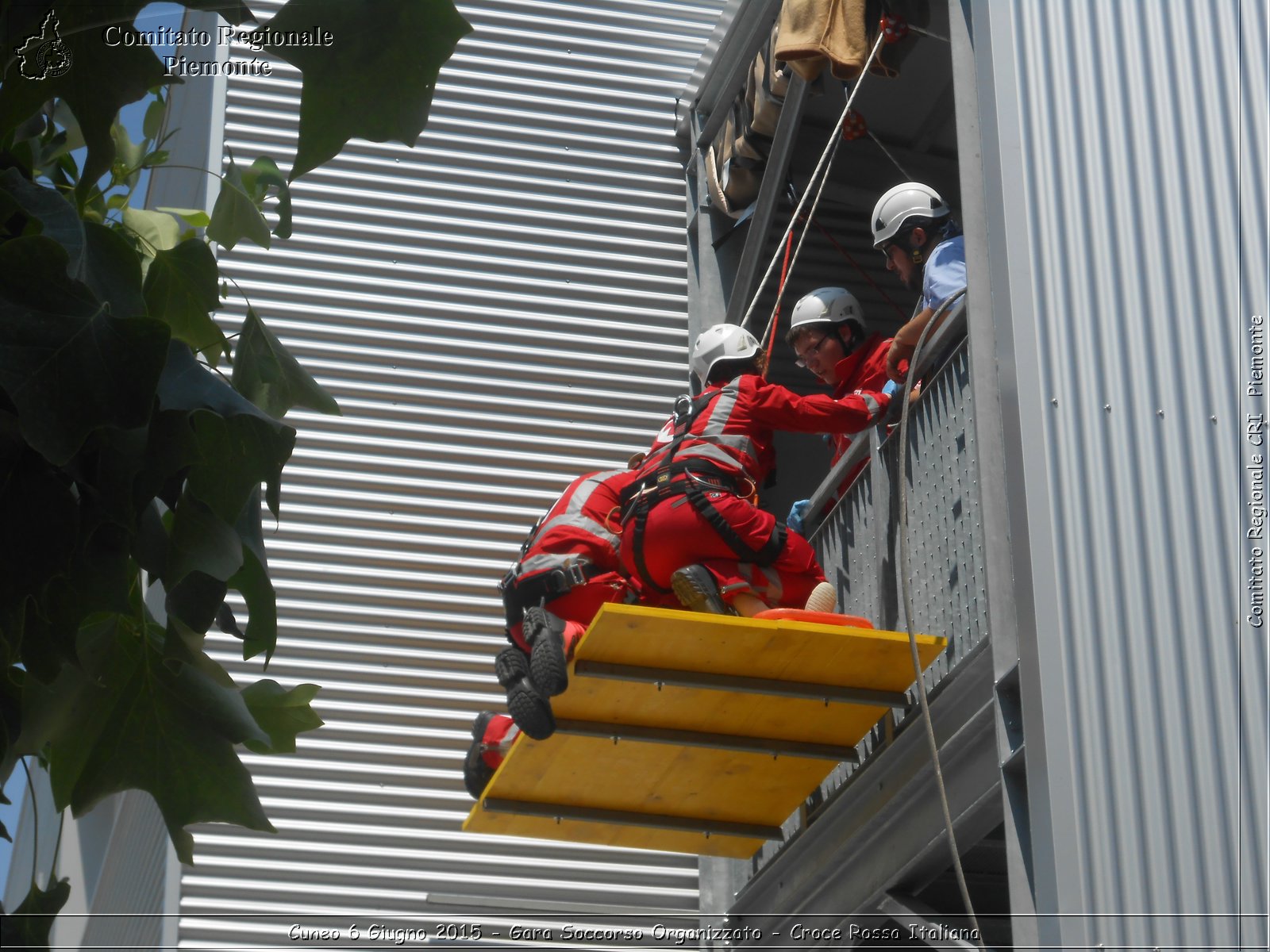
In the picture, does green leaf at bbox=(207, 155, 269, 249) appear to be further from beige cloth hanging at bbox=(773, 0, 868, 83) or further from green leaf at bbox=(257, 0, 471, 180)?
beige cloth hanging at bbox=(773, 0, 868, 83)

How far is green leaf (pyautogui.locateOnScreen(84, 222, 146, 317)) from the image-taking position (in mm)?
2900

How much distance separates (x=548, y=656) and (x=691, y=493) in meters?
1.13

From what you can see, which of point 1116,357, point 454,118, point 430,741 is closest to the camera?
point 1116,357

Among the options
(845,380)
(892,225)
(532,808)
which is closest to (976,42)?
(892,225)

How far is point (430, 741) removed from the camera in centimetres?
1156

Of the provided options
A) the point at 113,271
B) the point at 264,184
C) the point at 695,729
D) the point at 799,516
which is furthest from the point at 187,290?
the point at 799,516

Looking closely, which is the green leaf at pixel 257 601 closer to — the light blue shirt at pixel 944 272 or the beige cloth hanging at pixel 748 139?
Result: the light blue shirt at pixel 944 272

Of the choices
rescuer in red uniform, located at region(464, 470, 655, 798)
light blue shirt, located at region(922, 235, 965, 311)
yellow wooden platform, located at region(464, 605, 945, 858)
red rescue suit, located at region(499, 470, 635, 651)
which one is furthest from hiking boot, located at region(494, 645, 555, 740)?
light blue shirt, located at region(922, 235, 965, 311)

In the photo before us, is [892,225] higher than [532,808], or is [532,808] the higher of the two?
[892,225]

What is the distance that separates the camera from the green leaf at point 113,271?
2900mm

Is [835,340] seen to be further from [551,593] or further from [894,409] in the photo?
[551,593]

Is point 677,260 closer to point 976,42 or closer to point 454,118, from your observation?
point 454,118

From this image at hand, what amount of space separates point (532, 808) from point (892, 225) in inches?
152

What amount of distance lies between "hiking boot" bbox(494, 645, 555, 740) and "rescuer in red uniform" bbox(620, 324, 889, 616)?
0.80 metres
